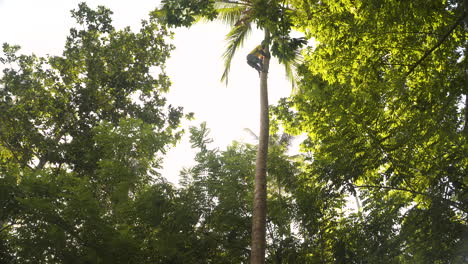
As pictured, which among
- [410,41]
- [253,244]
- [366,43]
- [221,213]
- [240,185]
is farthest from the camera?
[240,185]

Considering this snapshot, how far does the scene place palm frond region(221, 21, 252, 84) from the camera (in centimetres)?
1077

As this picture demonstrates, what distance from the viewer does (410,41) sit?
229 inches

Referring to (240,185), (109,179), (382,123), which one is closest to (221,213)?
(240,185)

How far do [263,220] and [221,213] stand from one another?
1729 millimetres

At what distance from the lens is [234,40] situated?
1091 cm

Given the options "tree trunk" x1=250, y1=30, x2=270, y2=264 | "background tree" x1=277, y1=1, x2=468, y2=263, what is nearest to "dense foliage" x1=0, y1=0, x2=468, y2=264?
"background tree" x1=277, y1=1, x2=468, y2=263

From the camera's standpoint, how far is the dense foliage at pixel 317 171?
5699 mm

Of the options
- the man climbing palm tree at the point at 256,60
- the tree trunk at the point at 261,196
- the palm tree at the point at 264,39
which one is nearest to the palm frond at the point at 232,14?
the palm tree at the point at 264,39

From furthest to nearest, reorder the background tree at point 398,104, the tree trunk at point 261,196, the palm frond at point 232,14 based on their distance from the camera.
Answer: the palm frond at point 232,14, the tree trunk at point 261,196, the background tree at point 398,104

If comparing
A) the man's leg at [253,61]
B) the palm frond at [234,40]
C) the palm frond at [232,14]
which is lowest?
the man's leg at [253,61]

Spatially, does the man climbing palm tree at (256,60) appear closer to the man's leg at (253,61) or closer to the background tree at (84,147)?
the man's leg at (253,61)

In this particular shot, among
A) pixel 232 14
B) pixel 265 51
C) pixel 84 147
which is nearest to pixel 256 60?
pixel 265 51

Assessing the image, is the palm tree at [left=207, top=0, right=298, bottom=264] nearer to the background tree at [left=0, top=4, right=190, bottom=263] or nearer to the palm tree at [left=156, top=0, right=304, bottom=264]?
the palm tree at [left=156, top=0, right=304, bottom=264]

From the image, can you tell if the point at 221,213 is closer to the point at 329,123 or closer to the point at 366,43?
the point at 329,123
